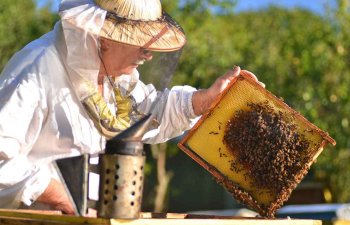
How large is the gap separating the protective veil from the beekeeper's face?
5 centimetres

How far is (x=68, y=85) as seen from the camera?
3.40 metres

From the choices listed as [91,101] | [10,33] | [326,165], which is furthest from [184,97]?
[10,33]

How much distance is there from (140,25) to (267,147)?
2.31 feet

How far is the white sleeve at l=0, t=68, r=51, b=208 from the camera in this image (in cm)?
Result: 311

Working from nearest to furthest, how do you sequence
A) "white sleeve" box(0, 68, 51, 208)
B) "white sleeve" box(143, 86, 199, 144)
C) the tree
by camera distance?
"white sleeve" box(0, 68, 51, 208) → "white sleeve" box(143, 86, 199, 144) → the tree

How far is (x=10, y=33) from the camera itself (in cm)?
1349

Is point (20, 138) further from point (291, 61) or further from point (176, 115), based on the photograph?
point (291, 61)

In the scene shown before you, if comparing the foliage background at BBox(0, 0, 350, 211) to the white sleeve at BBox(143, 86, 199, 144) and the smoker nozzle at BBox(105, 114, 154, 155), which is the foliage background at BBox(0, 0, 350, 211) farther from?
the smoker nozzle at BBox(105, 114, 154, 155)

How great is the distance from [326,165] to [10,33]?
5.21 meters

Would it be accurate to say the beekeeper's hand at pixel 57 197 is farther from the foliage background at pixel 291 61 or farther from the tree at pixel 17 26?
the tree at pixel 17 26

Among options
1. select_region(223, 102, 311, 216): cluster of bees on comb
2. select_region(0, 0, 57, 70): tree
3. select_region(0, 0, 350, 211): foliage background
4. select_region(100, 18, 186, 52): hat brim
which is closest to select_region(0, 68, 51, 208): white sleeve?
select_region(100, 18, 186, 52): hat brim

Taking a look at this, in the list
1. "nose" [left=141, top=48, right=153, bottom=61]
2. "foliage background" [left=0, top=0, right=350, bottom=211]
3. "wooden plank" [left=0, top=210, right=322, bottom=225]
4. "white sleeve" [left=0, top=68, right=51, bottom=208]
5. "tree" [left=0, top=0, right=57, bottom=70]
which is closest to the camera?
"wooden plank" [left=0, top=210, right=322, bottom=225]

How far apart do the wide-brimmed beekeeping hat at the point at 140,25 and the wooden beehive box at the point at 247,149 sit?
→ 328 mm

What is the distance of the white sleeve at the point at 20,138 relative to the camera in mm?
3105
